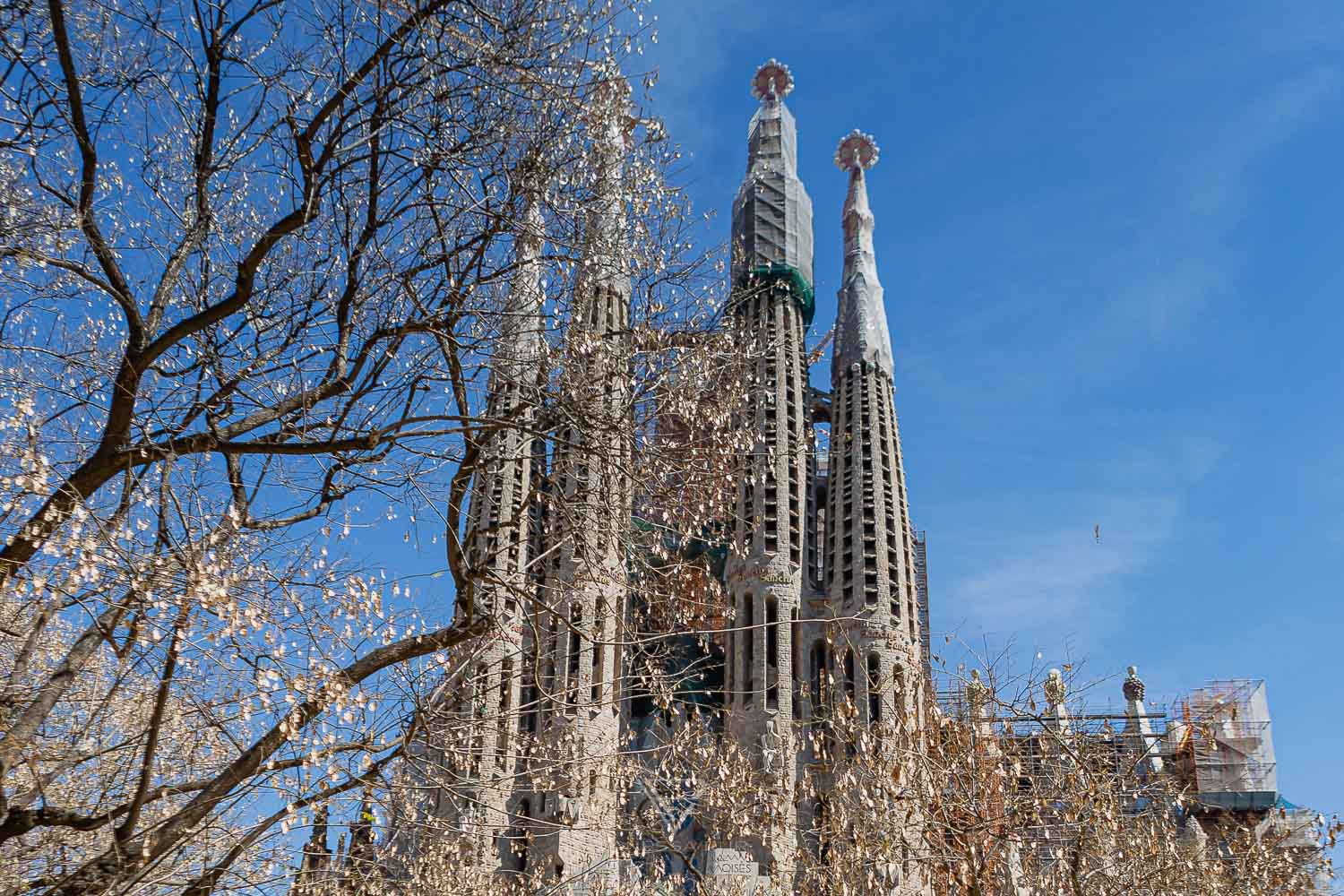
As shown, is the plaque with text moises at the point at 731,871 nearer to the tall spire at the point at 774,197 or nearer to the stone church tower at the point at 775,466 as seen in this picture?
the stone church tower at the point at 775,466

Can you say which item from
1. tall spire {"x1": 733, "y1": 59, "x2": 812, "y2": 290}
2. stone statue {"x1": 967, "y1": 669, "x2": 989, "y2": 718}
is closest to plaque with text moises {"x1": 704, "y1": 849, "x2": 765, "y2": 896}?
stone statue {"x1": 967, "y1": 669, "x2": 989, "y2": 718}

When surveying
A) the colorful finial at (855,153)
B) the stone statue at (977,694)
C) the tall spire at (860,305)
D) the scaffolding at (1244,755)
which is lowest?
the stone statue at (977,694)

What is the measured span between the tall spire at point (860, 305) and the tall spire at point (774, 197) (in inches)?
121

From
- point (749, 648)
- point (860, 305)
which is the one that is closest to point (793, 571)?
point (749, 648)

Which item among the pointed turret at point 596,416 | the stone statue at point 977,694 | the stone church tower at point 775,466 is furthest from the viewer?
the stone church tower at point 775,466

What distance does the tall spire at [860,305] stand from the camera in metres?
Answer: 55.7

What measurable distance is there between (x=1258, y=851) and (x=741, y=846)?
21857 mm

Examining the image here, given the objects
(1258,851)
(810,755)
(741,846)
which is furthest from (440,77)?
(810,755)

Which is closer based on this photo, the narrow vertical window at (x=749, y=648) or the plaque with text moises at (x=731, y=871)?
the plaque with text moises at (x=731, y=871)

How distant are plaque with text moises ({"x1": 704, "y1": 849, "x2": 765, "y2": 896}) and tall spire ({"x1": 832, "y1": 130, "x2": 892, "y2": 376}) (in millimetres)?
28257

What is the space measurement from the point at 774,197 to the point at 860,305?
6.11 meters

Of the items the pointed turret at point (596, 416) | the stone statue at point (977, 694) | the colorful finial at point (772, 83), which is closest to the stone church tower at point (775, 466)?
the colorful finial at point (772, 83)

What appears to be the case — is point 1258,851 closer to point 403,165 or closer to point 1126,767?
point 1126,767

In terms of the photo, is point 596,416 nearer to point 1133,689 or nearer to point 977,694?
point 977,694
